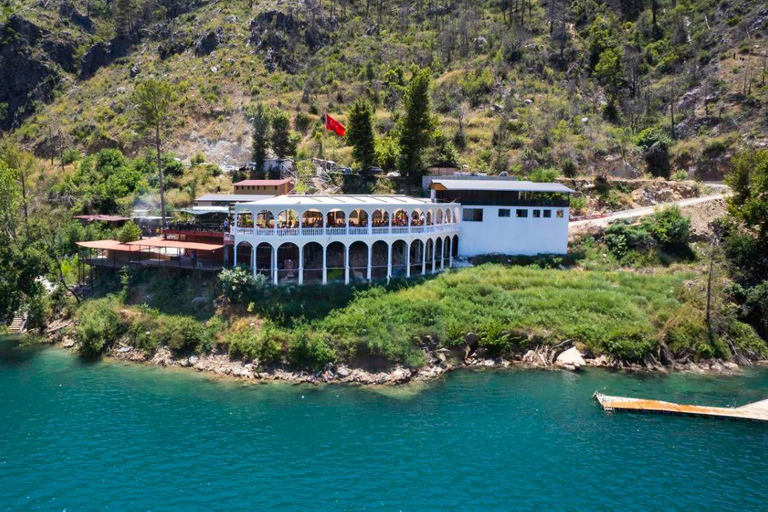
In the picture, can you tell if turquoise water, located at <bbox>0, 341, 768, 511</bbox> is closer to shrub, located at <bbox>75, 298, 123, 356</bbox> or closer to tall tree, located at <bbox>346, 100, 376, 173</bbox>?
shrub, located at <bbox>75, 298, 123, 356</bbox>

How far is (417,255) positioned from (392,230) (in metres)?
5.43

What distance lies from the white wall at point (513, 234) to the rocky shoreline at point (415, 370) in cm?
1407

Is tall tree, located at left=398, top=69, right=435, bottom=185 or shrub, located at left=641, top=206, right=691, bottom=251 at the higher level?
tall tree, located at left=398, top=69, right=435, bottom=185

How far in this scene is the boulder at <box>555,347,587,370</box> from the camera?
3541 cm

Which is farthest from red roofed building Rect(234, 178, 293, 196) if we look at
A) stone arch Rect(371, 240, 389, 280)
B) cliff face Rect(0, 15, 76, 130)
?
cliff face Rect(0, 15, 76, 130)

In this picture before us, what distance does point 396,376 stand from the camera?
33.2 metres

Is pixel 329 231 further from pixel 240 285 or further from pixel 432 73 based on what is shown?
pixel 432 73

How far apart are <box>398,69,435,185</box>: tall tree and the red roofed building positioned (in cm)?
1311

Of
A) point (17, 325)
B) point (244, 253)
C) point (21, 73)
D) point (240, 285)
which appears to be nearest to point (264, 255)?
point (244, 253)

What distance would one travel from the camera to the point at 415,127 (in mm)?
58125

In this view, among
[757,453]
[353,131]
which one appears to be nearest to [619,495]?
[757,453]

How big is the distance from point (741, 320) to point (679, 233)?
406 inches

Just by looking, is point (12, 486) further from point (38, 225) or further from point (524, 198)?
point (524, 198)

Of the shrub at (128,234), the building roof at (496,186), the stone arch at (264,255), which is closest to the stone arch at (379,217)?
the building roof at (496,186)
